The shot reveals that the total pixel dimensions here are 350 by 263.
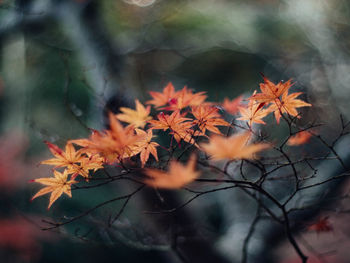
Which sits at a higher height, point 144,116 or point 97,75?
point 97,75

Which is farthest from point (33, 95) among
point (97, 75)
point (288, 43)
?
point (288, 43)

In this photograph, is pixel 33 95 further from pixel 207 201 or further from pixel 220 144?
pixel 220 144

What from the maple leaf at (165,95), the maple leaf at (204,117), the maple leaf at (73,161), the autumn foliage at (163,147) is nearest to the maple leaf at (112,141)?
the autumn foliage at (163,147)

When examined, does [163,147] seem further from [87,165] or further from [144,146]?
[87,165]

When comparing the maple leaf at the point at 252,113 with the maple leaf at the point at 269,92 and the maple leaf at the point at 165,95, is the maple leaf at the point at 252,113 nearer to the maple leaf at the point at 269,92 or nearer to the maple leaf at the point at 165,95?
the maple leaf at the point at 269,92

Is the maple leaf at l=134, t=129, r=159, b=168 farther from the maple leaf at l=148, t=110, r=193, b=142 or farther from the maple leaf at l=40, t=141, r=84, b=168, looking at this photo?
the maple leaf at l=40, t=141, r=84, b=168

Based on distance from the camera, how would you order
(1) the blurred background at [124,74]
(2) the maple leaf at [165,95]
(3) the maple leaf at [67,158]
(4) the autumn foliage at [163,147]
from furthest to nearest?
1. (1) the blurred background at [124,74]
2. (2) the maple leaf at [165,95]
3. (3) the maple leaf at [67,158]
4. (4) the autumn foliage at [163,147]

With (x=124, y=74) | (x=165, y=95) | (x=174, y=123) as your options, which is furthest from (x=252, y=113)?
(x=124, y=74)

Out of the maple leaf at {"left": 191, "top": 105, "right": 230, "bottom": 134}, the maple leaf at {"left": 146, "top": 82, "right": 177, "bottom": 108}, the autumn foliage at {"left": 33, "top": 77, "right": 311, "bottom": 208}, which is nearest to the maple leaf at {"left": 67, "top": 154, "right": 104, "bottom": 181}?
the autumn foliage at {"left": 33, "top": 77, "right": 311, "bottom": 208}
